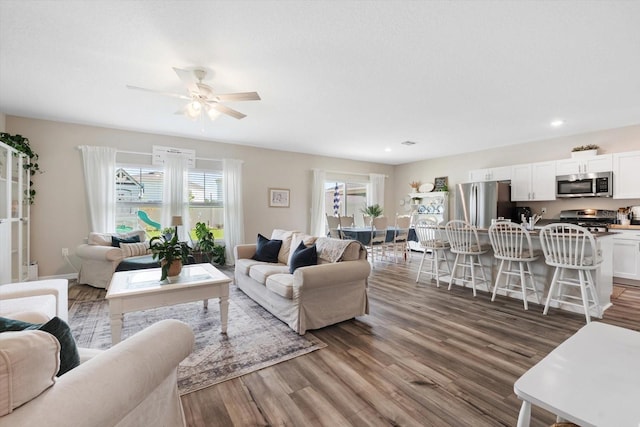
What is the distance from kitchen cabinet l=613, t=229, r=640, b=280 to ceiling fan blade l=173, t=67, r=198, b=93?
6.13m

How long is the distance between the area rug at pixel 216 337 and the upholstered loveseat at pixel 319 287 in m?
0.17

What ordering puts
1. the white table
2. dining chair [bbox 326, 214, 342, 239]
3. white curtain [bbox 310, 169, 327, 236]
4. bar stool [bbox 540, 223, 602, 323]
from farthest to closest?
white curtain [bbox 310, 169, 327, 236]
dining chair [bbox 326, 214, 342, 239]
bar stool [bbox 540, 223, 602, 323]
the white table

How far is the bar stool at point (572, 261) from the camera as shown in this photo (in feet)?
9.53

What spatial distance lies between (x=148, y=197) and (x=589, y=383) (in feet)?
19.8

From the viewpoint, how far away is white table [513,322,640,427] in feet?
2.70

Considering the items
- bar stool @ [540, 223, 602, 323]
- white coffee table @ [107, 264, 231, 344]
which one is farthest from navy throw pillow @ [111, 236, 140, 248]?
bar stool @ [540, 223, 602, 323]

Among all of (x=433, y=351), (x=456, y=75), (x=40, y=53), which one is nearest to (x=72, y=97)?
(x=40, y=53)

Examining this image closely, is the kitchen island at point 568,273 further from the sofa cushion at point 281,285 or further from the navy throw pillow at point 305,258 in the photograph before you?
the sofa cushion at point 281,285

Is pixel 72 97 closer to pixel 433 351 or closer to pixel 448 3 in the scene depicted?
pixel 448 3

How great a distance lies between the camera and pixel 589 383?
0.95 meters

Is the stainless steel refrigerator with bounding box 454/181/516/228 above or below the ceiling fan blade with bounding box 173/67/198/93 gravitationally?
below

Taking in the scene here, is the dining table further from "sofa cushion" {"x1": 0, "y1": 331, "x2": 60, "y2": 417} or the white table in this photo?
"sofa cushion" {"x1": 0, "y1": 331, "x2": 60, "y2": 417}

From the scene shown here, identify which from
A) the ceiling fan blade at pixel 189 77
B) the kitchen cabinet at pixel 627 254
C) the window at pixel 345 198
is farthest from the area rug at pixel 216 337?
the kitchen cabinet at pixel 627 254

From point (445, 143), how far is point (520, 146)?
5.07 feet
